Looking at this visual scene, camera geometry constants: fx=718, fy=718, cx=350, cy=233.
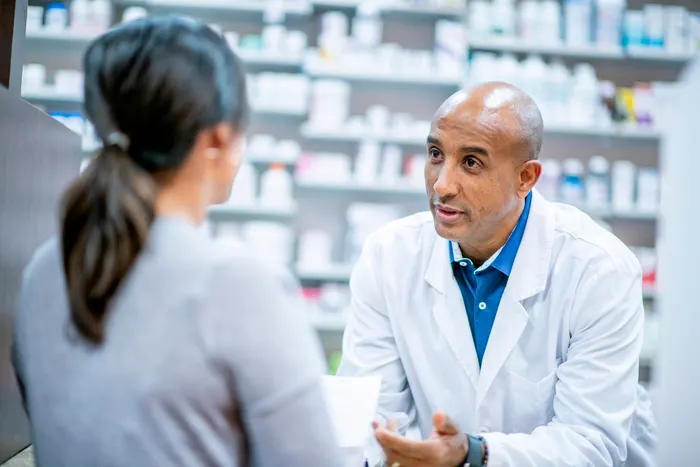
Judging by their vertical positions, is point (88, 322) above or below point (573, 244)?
above

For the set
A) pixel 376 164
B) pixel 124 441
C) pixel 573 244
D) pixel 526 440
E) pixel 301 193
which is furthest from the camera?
pixel 301 193

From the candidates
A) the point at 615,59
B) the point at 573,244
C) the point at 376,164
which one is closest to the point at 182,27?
the point at 573,244

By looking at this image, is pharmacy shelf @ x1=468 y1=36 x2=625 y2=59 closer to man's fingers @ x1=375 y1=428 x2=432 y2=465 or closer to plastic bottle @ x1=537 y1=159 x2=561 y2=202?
plastic bottle @ x1=537 y1=159 x2=561 y2=202

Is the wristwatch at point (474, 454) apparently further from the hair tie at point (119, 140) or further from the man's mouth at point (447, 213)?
the hair tie at point (119, 140)

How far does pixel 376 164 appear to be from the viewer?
4141 mm

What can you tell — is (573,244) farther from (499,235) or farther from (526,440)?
(526,440)

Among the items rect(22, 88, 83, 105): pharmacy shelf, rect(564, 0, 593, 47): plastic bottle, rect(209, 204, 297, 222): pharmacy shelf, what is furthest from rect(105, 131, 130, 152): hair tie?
rect(564, 0, 593, 47): plastic bottle

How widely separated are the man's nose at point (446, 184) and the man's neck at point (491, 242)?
0.13 m

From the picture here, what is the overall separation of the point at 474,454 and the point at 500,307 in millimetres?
364

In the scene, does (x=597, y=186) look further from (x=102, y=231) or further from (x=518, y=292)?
(x=102, y=231)

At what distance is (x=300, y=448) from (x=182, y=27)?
431 mm

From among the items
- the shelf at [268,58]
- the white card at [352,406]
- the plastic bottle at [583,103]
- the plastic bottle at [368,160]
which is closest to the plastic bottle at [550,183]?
the plastic bottle at [583,103]

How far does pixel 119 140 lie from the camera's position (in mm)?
723

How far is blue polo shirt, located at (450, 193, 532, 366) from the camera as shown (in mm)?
1540
